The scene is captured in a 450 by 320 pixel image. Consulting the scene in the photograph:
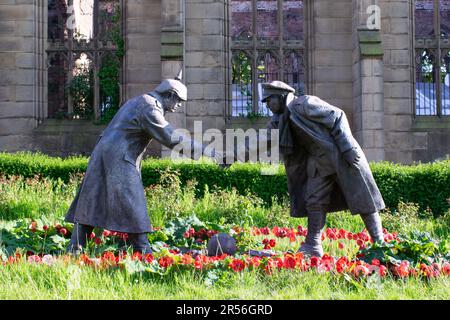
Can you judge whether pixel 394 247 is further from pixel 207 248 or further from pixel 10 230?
pixel 10 230

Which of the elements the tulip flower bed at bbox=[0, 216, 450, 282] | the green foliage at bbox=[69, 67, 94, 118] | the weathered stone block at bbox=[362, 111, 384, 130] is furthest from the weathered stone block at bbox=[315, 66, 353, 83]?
→ the tulip flower bed at bbox=[0, 216, 450, 282]

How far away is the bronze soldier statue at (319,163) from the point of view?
688 cm

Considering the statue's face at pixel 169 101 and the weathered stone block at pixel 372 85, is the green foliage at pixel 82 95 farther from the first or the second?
the statue's face at pixel 169 101

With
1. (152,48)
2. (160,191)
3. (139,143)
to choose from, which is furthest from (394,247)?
(152,48)

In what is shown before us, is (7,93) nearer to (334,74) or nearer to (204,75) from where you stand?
(204,75)

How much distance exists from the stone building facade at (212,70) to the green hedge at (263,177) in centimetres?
341

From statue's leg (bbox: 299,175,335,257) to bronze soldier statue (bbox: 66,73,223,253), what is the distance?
1079 millimetres

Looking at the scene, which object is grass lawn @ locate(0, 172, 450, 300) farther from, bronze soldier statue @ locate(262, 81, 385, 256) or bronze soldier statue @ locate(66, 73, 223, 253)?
bronze soldier statue @ locate(262, 81, 385, 256)

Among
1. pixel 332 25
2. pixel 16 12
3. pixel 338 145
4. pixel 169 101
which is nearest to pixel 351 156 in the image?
pixel 338 145

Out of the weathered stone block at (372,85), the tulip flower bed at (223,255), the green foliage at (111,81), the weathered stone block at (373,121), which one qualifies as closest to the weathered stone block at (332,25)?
the weathered stone block at (372,85)

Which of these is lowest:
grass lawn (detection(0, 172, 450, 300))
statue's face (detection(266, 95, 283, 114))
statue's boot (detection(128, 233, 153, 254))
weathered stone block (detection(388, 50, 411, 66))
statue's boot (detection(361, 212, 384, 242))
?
grass lawn (detection(0, 172, 450, 300))

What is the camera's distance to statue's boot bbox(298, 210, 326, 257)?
23.5 feet

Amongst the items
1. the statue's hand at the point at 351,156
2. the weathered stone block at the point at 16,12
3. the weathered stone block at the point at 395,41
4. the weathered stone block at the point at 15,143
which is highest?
the weathered stone block at the point at 16,12

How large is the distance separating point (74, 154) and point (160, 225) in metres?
7.39
